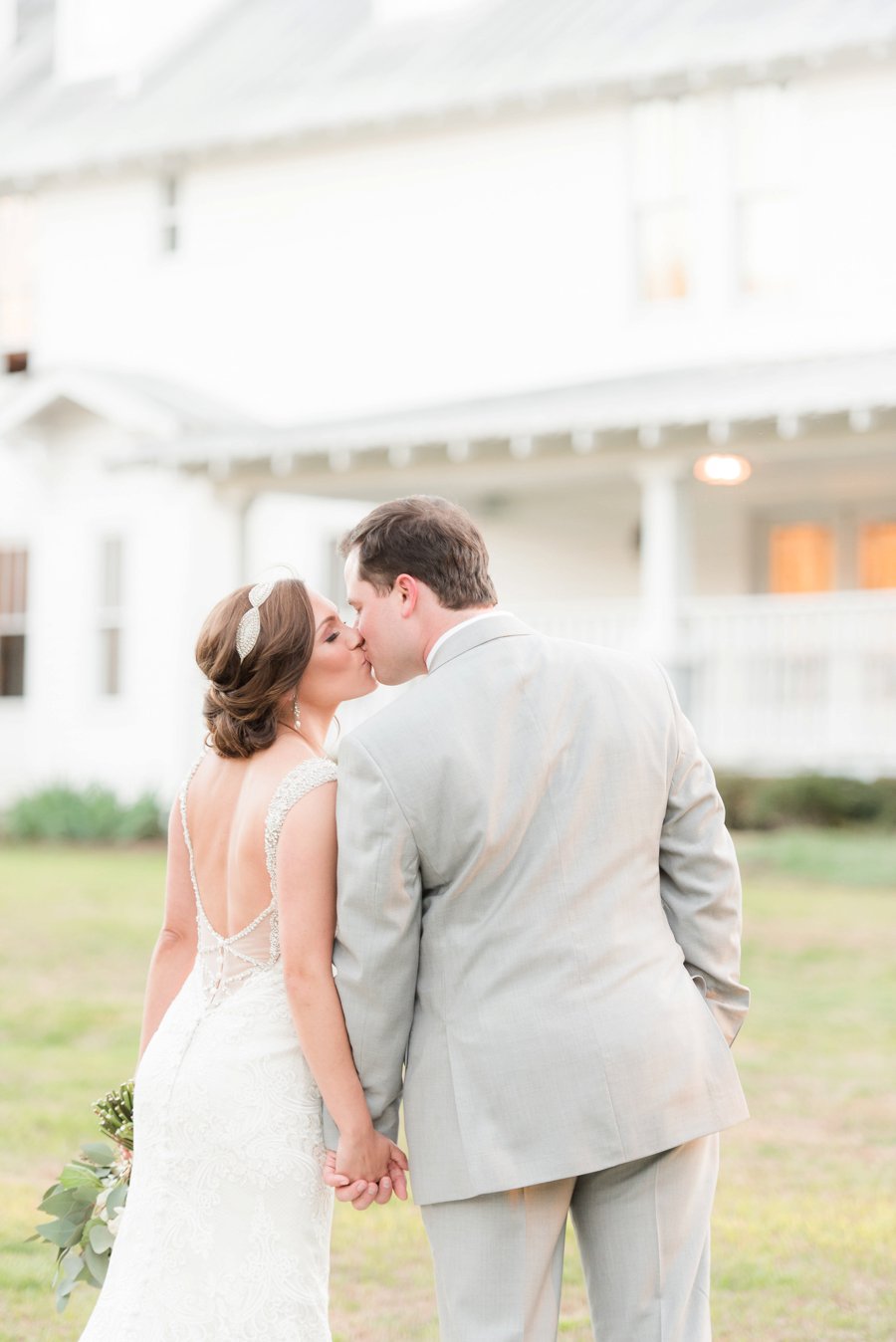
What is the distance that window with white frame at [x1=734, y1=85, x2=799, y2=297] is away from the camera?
15938mm

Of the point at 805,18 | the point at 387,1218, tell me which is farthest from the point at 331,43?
the point at 387,1218

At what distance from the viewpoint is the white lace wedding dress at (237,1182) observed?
10.8 feet

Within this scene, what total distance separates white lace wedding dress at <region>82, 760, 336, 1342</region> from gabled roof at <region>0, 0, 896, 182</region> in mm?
13885

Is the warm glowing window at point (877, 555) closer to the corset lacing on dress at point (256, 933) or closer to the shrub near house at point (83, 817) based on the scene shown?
the shrub near house at point (83, 817)

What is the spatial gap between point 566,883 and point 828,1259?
2949mm

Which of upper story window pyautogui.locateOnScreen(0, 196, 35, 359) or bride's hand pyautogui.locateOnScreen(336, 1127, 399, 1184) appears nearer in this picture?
bride's hand pyautogui.locateOnScreen(336, 1127, 399, 1184)

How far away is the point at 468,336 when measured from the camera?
17.5m

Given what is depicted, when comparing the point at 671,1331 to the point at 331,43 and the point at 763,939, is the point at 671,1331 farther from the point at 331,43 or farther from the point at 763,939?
the point at 331,43

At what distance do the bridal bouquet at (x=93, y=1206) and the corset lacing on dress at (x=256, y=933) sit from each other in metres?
0.55

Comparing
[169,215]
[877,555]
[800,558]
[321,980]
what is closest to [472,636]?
[321,980]

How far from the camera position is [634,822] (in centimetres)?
313

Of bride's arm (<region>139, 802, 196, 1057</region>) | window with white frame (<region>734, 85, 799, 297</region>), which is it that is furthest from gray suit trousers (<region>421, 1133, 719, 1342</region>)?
window with white frame (<region>734, 85, 799, 297</region>)

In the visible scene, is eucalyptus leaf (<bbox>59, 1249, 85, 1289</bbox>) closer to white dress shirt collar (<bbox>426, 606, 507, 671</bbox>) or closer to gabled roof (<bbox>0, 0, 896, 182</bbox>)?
white dress shirt collar (<bbox>426, 606, 507, 671</bbox>)

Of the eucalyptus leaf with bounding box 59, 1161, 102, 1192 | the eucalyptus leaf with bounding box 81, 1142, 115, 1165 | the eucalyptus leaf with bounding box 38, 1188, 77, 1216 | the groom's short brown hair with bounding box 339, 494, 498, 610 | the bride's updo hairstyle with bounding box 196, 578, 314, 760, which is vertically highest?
the groom's short brown hair with bounding box 339, 494, 498, 610
